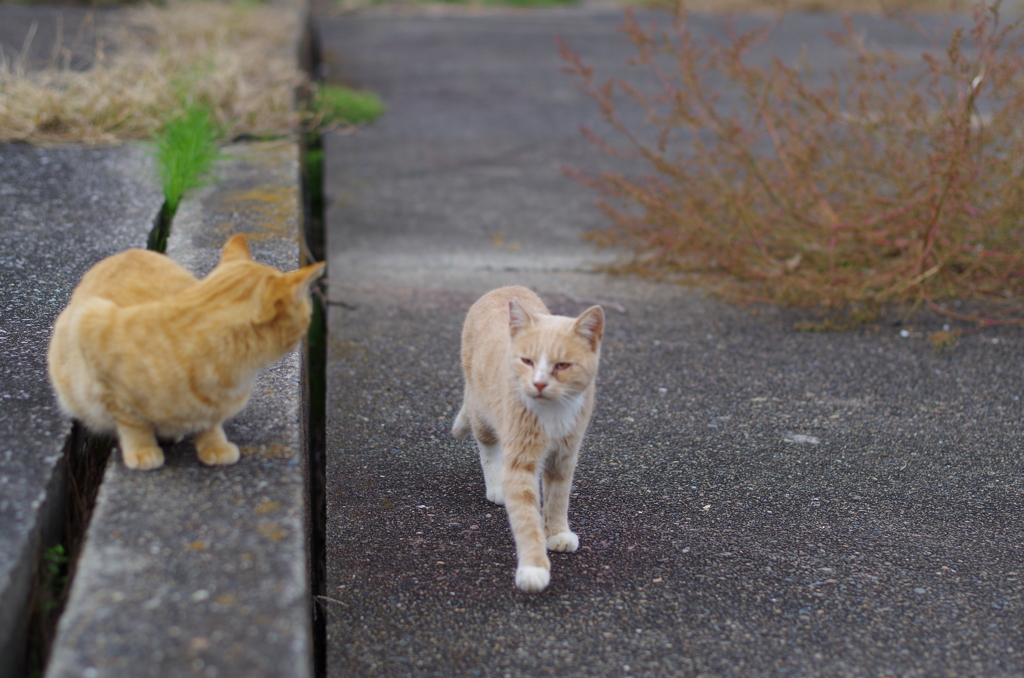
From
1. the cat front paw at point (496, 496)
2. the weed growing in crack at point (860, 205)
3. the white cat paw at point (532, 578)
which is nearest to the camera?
the white cat paw at point (532, 578)

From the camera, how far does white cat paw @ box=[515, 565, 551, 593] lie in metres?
2.26

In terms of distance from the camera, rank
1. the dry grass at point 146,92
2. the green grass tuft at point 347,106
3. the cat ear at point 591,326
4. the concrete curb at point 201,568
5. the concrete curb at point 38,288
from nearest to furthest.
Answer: the concrete curb at point 201,568 < the concrete curb at point 38,288 < the cat ear at point 591,326 < the dry grass at point 146,92 < the green grass tuft at point 347,106

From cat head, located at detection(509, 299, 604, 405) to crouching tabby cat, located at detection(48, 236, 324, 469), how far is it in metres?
0.62

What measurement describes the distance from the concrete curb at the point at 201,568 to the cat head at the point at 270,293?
1.14 ft

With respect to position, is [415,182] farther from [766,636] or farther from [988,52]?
[766,636]

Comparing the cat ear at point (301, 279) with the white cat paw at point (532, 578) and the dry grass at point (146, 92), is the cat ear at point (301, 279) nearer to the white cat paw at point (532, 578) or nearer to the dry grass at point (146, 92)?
the white cat paw at point (532, 578)

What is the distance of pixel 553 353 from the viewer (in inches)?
93.1

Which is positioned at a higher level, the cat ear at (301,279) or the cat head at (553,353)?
the cat ear at (301,279)

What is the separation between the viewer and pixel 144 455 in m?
2.08

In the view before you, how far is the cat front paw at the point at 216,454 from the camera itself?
2127mm

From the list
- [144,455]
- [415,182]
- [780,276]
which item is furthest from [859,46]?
[144,455]

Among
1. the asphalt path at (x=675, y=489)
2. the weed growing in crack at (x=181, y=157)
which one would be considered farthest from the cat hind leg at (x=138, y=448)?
the weed growing in crack at (x=181, y=157)

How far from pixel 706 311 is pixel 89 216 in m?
2.92

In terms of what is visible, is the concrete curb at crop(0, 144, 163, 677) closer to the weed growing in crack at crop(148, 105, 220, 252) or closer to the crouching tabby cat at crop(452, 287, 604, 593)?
the weed growing in crack at crop(148, 105, 220, 252)
